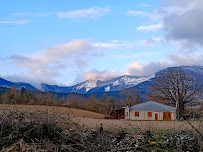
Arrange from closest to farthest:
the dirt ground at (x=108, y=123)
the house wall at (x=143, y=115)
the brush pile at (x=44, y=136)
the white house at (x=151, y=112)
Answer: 1. the brush pile at (x=44, y=136)
2. the dirt ground at (x=108, y=123)
3. the house wall at (x=143, y=115)
4. the white house at (x=151, y=112)

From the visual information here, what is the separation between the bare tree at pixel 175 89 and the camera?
1954 inches

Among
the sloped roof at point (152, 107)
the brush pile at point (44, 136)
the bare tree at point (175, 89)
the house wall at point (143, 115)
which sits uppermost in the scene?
the bare tree at point (175, 89)

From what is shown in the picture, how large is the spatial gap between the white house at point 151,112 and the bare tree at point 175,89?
7.81 ft

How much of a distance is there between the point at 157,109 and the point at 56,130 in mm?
43609

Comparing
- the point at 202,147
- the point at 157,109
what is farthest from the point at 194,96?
the point at 202,147

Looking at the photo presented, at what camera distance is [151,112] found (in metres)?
46.3

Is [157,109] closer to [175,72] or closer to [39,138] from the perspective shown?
[175,72]

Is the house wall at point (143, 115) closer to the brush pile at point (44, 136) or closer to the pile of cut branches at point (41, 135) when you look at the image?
the brush pile at point (44, 136)

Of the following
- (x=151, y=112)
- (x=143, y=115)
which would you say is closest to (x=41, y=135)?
(x=143, y=115)

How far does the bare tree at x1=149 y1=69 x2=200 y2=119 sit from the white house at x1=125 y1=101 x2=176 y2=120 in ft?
7.81

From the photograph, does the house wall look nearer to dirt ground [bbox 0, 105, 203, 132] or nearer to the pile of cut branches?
dirt ground [bbox 0, 105, 203, 132]

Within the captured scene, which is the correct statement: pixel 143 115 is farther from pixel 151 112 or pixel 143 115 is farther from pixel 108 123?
pixel 108 123

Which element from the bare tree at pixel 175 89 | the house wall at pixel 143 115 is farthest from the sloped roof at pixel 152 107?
the bare tree at pixel 175 89

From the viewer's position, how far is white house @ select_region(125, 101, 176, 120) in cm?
4581
